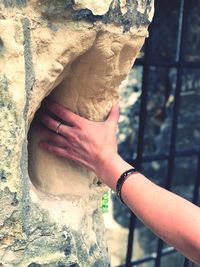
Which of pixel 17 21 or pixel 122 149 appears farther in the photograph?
pixel 122 149

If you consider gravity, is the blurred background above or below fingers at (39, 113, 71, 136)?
below

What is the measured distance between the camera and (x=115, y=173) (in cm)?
74

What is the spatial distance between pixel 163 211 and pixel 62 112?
0.21 metres

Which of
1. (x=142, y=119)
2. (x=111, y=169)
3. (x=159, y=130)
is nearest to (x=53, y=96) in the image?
(x=111, y=169)

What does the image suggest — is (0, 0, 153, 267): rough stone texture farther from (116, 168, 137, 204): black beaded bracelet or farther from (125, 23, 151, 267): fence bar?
(125, 23, 151, 267): fence bar

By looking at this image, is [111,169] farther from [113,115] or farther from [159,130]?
[159,130]

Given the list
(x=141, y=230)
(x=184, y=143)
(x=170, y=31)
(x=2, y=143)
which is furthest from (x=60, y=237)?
(x=141, y=230)

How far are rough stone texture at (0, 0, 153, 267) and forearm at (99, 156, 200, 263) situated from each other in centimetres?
7

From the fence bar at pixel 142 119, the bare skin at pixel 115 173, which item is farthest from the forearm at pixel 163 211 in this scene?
the fence bar at pixel 142 119

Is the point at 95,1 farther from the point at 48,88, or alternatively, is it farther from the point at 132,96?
the point at 132,96

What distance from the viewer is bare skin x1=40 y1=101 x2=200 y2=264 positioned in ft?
2.22

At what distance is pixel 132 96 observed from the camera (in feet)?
9.21

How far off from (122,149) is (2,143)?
2.29m

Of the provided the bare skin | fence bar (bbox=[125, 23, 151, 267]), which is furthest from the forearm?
fence bar (bbox=[125, 23, 151, 267])
